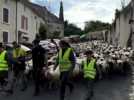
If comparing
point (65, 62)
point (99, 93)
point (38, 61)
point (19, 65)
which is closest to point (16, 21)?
point (19, 65)

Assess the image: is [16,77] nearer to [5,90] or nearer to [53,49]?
[5,90]

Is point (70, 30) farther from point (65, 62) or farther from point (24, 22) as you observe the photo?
point (65, 62)

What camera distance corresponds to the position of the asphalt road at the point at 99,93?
13.0m

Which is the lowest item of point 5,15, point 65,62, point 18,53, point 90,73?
point 90,73

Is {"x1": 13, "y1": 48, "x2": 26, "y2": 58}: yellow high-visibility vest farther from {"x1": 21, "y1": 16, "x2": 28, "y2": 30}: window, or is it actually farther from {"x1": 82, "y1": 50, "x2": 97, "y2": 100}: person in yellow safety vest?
{"x1": 21, "y1": 16, "x2": 28, "y2": 30}: window

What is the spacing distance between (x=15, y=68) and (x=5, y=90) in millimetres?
891

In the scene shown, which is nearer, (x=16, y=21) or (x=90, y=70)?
(x=90, y=70)

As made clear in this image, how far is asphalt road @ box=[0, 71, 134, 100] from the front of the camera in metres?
13.0

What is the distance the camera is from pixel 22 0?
48.3 metres

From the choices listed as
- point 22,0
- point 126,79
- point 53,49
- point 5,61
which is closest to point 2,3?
point 22,0

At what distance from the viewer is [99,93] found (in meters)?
13.9

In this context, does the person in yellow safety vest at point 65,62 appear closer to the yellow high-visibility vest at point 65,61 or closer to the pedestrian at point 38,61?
the yellow high-visibility vest at point 65,61

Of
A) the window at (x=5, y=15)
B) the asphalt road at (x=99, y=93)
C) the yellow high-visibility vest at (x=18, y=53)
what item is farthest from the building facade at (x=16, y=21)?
the yellow high-visibility vest at (x=18, y=53)

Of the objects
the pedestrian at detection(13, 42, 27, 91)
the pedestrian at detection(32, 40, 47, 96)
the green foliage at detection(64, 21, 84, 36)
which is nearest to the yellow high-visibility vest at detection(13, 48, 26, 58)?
the pedestrian at detection(13, 42, 27, 91)
